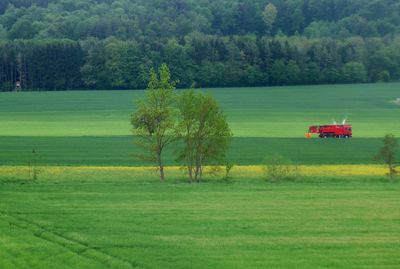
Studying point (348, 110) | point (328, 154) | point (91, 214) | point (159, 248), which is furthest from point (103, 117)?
point (159, 248)

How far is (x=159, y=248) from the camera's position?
31359 millimetres

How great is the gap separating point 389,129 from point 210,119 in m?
32.1

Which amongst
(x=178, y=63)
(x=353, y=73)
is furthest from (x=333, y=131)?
(x=353, y=73)

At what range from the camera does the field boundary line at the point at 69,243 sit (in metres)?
29.3

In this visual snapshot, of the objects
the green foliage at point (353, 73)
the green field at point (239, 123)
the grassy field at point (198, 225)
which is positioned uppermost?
the green foliage at point (353, 73)

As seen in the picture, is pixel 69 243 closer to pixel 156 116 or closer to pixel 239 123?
pixel 156 116

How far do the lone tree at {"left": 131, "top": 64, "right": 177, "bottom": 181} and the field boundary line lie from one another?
16.3 metres

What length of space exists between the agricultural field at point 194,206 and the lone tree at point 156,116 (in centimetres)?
194

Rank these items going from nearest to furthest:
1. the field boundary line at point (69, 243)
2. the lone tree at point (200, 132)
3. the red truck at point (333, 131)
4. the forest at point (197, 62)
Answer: the field boundary line at point (69, 243)
the lone tree at point (200, 132)
the red truck at point (333, 131)
the forest at point (197, 62)

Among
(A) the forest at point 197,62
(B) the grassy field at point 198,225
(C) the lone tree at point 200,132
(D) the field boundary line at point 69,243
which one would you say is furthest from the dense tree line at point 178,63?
(D) the field boundary line at point 69,243

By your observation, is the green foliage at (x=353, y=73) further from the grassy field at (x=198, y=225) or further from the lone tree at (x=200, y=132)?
the grassy field at (x=198, y=225)

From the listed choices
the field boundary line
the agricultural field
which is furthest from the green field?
the field boundary line

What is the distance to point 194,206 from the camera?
4103 centimetres

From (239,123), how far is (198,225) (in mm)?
51856
